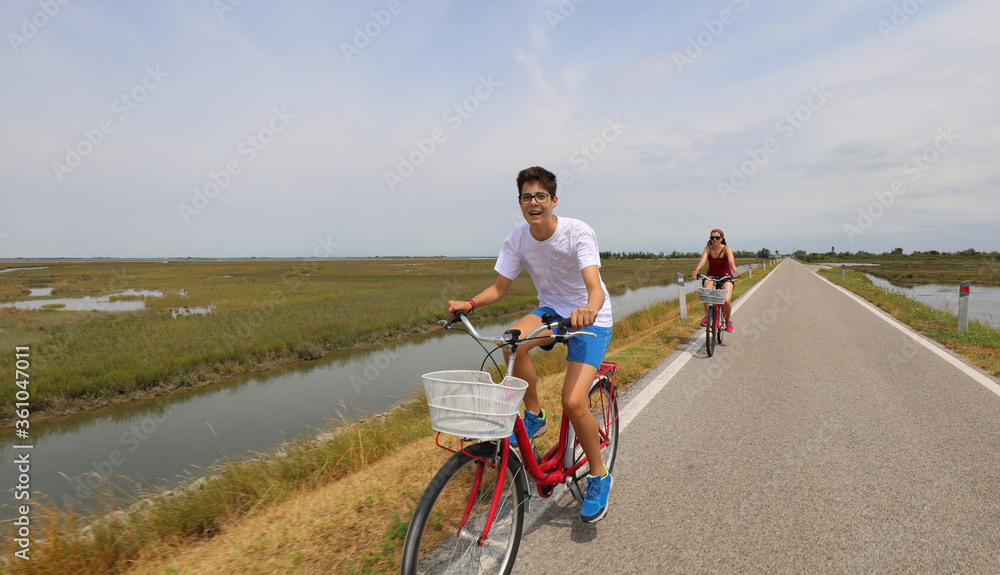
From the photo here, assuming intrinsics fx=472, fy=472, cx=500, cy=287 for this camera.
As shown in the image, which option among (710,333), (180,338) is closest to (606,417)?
(710,333)

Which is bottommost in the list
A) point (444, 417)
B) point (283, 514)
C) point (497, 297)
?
point (283, 514)

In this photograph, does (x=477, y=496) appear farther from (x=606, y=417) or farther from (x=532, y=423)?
(x=606, y=417)

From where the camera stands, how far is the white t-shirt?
9.32 feet

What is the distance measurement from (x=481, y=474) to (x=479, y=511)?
0.18 m

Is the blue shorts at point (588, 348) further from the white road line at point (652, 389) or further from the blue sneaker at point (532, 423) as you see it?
the white road line at point (652, 389)

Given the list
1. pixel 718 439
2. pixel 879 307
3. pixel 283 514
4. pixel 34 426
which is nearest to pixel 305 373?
pixel 34 426

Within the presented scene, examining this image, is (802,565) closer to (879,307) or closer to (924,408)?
(924,408)

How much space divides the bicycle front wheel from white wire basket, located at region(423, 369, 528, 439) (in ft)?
0.65

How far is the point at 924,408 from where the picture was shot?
4875 mm

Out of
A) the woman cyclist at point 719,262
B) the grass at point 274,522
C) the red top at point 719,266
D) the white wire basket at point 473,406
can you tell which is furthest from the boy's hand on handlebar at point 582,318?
the red top at point 719,266

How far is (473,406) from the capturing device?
2.00 m

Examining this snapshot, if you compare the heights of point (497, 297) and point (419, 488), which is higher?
point (497, 297)

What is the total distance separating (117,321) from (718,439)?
2297cm

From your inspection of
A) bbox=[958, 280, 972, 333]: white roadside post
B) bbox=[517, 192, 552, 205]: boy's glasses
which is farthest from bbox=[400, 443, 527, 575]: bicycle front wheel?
bbox=[958, 280, 972, 333]: white roadside post
